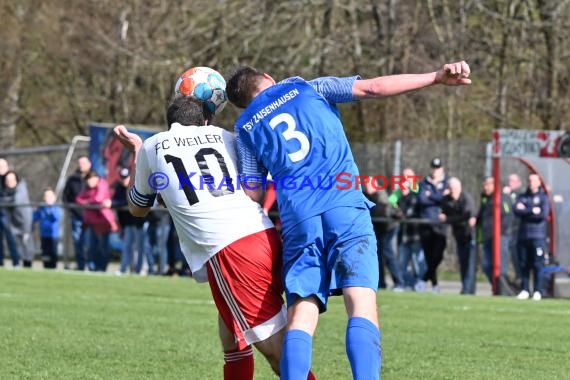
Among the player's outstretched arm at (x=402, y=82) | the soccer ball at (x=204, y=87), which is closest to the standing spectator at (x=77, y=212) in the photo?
the soccer ball at (x=204, y=87)

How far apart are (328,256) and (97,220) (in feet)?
50.1

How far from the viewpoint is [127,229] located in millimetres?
19656

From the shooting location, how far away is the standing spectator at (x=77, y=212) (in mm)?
20516

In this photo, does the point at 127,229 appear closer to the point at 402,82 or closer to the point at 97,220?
the point at 97,220

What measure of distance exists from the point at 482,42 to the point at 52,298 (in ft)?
42.7

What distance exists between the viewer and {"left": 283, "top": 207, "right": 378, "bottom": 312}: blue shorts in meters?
5.26

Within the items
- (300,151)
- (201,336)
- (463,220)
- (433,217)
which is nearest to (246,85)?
(300,151)

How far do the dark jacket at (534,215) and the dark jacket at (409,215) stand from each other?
6.15 feet

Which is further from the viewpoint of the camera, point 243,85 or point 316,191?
point 243,85

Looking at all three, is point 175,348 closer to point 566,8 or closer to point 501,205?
point 501,205

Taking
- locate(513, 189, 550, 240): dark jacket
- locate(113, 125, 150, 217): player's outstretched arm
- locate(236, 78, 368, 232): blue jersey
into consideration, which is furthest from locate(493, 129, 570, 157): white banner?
locate(236, 78, 368, 232): blue jersey

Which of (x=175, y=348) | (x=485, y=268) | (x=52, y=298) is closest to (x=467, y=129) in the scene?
(x=485, y=268)

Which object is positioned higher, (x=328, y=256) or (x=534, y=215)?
(x=328, y=256)

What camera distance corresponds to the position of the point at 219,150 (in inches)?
215
